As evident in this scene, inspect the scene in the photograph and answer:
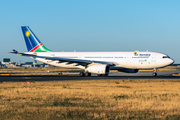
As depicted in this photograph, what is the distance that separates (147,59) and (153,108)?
111 ft

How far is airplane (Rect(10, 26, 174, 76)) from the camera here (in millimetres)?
47625

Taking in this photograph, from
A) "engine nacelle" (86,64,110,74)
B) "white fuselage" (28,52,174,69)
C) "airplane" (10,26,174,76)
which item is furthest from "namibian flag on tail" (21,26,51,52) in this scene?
"engine nacelle" (86,64,110,74)

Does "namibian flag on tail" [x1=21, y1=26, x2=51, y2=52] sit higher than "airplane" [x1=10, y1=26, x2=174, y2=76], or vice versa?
"namibian flag on tail" [x1=21, y1=26, x2=51, y2=52]

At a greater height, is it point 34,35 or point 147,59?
point 34,35

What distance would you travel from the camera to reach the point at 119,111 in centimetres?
1373

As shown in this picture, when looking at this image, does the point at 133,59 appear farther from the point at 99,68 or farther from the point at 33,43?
the point at 33,43

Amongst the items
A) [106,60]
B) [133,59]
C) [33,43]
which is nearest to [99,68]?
[106,60]

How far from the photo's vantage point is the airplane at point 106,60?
156ft

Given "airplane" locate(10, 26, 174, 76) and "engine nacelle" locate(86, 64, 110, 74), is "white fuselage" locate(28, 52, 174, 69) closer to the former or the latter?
"airplane" locate(10, 26, 174, 76)

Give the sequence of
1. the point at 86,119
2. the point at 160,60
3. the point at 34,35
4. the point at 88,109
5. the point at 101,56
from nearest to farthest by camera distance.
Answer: the point at 86,119 < the point at 88,109 < the point at 160,60 < the point at 101,56 < the point at 34,35

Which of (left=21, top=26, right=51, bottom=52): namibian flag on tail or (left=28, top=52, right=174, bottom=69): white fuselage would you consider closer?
(left=28, top=52, right=174, bottom=69): white fuselage

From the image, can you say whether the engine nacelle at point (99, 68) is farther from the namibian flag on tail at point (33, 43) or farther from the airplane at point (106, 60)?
the namibian flag on tail at point (33, 43)

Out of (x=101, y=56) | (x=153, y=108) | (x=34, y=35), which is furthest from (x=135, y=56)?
(x=153, y=108)

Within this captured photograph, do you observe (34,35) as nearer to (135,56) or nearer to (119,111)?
(135,56)
